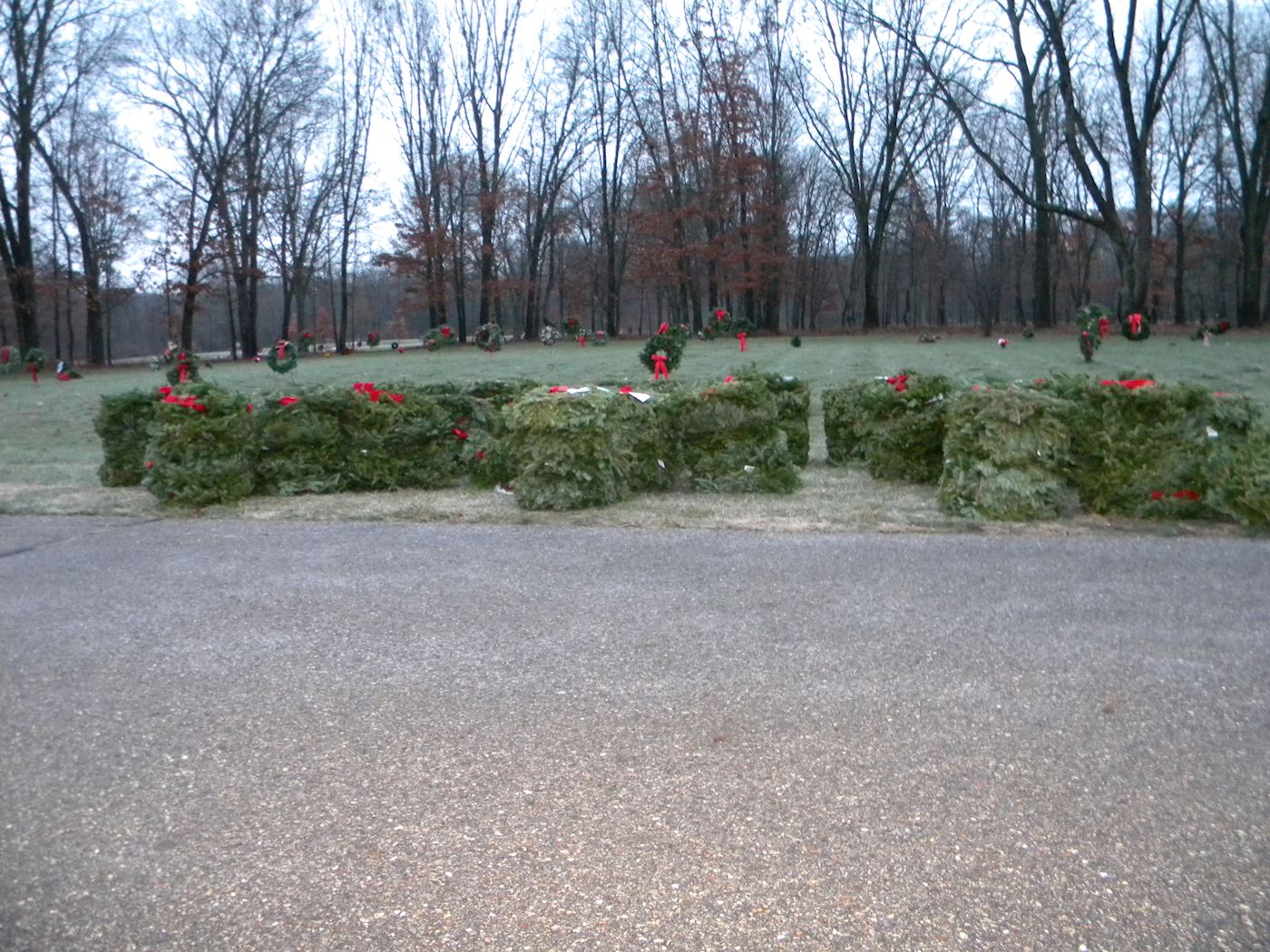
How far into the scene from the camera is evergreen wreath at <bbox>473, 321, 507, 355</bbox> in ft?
124

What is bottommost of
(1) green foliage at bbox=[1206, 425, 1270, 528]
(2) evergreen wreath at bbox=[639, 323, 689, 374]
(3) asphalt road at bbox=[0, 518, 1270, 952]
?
(3) asphalt road at bbox=[0, 518, 1270, 952]

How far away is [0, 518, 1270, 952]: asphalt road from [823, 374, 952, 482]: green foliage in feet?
11.1

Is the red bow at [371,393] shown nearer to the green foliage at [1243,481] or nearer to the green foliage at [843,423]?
the green foliage at [843,423]

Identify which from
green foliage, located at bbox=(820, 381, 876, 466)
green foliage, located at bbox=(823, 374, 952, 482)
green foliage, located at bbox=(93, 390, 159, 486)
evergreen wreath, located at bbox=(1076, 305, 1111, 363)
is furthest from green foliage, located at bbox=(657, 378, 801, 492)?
evergreen wreath, located at bbox=(1076, 305, 1111, 363)

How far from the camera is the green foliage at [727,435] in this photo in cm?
928

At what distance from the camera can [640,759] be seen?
12.0ft

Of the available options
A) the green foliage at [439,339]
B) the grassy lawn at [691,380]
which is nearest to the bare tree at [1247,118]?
the grassy lawn at [691,380]

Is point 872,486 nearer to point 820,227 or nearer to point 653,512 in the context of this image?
point 653,512

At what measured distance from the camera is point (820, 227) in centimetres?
6347

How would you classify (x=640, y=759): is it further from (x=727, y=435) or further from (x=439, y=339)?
(x=439, y=339)

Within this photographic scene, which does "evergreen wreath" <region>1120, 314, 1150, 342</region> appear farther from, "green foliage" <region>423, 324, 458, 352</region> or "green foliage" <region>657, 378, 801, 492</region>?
"green foliage" <region>423, 324, 458, 352</region>

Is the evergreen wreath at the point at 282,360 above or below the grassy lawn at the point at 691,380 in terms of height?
above

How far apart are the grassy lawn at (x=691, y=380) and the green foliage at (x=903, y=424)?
0.25m

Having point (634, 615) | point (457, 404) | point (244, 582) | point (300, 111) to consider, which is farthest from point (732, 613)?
point (300, 111)
